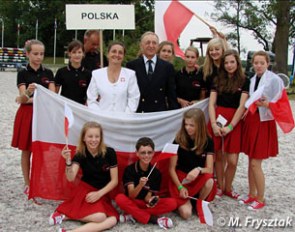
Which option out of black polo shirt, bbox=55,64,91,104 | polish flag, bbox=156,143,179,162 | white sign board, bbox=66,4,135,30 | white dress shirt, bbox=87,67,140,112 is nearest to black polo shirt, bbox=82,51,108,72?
white sign board, bbox=66,4,135,30

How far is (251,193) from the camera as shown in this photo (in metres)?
5.33

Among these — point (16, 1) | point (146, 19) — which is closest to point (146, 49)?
point (146, 19)

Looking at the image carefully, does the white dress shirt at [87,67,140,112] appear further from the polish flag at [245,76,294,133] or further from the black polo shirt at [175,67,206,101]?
the polish flag at [245,76,294,133]

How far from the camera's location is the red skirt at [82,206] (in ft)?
14.3

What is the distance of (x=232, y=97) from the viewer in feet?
16.7

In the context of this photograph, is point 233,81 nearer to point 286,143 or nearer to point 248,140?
point 248,140

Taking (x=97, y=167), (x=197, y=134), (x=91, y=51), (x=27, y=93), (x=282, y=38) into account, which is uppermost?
(x=282, y=38)

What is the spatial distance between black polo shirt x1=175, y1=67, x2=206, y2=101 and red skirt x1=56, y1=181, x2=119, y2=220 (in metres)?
1.71

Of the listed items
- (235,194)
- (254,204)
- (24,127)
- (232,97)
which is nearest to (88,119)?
(24,127)

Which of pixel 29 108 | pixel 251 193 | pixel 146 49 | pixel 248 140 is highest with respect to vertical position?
pixel 146 49

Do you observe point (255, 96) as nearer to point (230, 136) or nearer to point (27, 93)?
point (230, 136)

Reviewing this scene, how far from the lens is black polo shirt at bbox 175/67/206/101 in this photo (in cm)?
532

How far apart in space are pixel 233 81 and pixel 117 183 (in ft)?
6.07

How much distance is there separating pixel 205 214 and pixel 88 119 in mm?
1719
